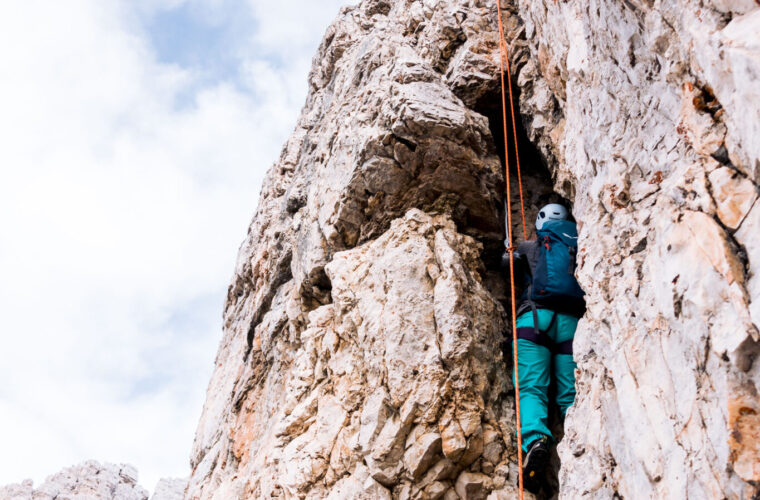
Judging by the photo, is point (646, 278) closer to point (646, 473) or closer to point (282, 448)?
point (646, 473)

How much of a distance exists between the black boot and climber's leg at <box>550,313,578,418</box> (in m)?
0.69

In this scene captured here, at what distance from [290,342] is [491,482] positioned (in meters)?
5.18

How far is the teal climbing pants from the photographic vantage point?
647cm

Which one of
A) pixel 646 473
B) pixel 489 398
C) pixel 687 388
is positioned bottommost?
pixel 646 473

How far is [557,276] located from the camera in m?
6.91

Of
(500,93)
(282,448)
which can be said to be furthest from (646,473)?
(500,93)

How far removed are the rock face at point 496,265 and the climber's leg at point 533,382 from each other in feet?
1.47

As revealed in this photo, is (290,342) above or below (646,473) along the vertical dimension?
above

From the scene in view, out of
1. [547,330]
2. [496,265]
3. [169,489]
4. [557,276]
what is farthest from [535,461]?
[169,489]

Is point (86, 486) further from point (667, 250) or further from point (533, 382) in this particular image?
point (667, 250)

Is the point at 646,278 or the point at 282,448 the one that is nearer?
the point at 646,278

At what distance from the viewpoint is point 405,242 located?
7.98m

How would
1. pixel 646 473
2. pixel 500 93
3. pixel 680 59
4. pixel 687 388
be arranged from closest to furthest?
1. pixel 687 388
2. pixel 646 473
3. pixel 680 59
4. pixel 500 93

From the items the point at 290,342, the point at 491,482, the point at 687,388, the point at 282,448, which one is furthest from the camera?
the point at 290,342
